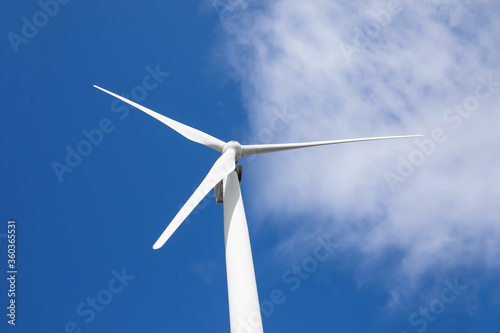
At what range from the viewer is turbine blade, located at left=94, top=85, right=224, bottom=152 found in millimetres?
22969

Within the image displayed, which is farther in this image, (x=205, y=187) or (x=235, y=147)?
(x=235, y=147)

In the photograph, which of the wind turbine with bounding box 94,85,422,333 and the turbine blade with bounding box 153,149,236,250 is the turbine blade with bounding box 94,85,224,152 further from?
the turbine blade with bounding box 153,149,236,250

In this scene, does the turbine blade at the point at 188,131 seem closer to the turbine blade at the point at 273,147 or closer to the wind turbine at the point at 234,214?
the wind turbine at the point at 234,214

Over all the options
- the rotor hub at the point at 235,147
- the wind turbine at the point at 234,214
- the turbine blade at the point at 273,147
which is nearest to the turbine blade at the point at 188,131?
the wind turbine at the point at 234,214

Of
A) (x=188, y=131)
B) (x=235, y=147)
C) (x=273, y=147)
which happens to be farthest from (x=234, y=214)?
(x=188, y=131)

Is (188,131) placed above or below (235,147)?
above

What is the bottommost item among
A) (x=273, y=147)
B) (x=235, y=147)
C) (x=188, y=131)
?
(x=235, y=147)

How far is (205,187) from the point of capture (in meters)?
19.5

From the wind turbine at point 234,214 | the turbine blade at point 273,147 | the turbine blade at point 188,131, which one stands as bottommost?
the wind turbine at point 234,214

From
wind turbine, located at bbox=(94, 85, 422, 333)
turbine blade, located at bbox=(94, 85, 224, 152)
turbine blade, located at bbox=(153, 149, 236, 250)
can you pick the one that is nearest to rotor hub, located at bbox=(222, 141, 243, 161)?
wind turbine, located at bbox=(94, 85, 422, 333)

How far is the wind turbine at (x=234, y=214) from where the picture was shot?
16.7 meters

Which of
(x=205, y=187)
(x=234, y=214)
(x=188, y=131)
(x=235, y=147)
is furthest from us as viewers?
(x=188, y=131)

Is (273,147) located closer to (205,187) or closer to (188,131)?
(188,131)

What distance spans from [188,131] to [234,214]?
19.2 feet
